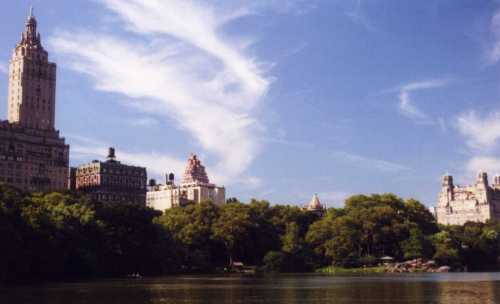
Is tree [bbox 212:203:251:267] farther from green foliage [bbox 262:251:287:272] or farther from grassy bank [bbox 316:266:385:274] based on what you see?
grassy bank [bbox 316:266:385:274]

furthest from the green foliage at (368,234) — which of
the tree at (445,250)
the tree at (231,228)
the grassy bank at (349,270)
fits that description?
the tree at (231,228)

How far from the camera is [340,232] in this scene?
13600 cm

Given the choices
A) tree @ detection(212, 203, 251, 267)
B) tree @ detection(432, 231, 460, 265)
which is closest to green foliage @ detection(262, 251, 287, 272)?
tree @ detection(212, 203, 251, 267)

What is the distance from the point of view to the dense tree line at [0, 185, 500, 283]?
9175 centimetres

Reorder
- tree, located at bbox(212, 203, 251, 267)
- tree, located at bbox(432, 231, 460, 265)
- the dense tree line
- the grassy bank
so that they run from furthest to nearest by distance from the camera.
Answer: tree, located at bbox(212, 203, 251, 267) < tree, located at bbox(432, 231, 460, 265) < the grassy bank < the dense tree line

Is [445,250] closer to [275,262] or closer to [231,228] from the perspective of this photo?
[275,262]

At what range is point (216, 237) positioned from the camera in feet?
457

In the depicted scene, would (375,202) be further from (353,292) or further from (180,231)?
(353,292)

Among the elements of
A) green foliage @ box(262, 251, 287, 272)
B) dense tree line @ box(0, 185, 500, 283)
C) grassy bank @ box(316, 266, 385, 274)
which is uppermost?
dense tree line @ box(0, 185, 500, 283)

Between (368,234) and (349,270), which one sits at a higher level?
(368,234)

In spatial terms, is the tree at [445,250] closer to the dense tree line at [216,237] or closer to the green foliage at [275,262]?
the dense tree line at [216,237]

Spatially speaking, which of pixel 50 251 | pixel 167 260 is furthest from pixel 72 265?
pixel 167 260

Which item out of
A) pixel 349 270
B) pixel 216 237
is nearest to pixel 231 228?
pixel 216 237

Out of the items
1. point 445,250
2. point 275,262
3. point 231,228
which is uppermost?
point 231,228
